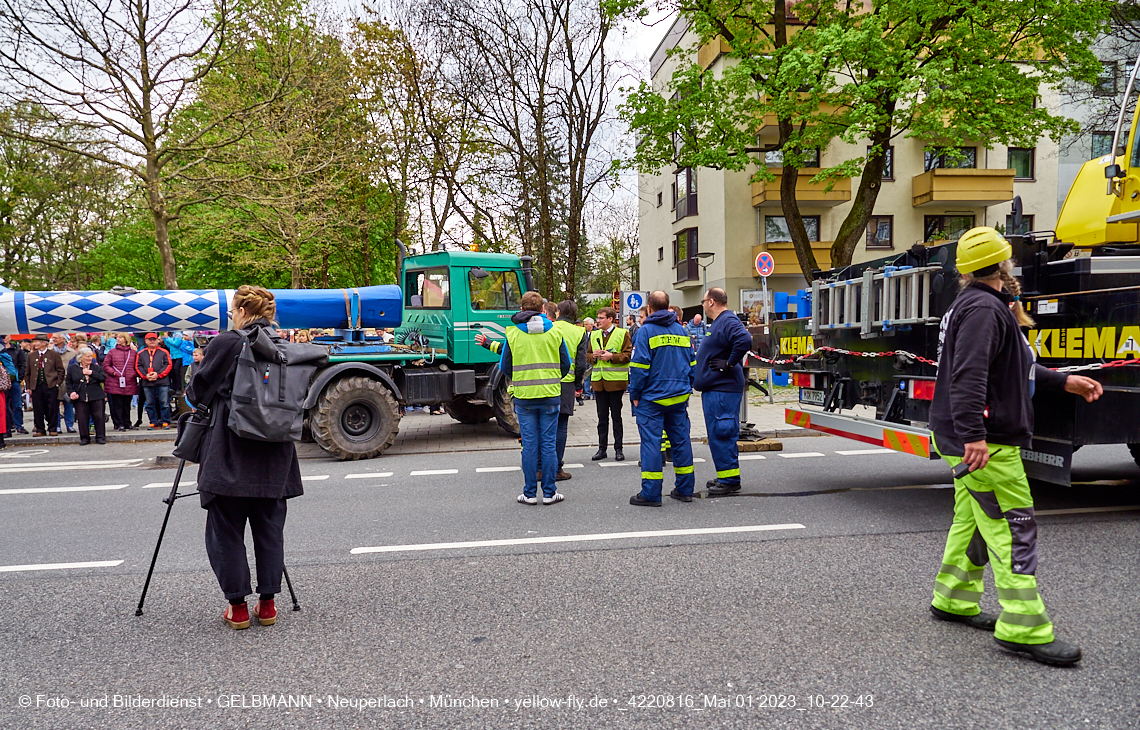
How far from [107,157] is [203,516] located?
1159 centimetres

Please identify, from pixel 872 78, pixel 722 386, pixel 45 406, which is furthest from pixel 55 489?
pixel 872 78

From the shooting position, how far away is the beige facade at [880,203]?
27.8 m

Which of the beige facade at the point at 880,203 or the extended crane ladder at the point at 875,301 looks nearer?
the extended crane ladder at the point at 875,301

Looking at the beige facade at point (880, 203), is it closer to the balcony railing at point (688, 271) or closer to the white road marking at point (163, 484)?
the balcony railing at point (688, 271)

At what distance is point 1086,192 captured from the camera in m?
6.52

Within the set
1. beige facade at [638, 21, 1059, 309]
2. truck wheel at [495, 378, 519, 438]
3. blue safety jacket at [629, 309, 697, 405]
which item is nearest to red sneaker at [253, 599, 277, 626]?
blue safety jacket at [629, 309, 697, 405]

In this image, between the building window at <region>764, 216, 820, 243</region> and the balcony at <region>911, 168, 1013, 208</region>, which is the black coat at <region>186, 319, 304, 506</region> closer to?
the building window at <region>764, 216, 820, 243</region>

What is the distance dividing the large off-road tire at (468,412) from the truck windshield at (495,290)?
1.98 metres

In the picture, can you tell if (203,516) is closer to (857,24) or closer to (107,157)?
(107,157)

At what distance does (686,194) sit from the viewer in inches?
1304

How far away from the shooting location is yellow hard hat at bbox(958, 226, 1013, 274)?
338 centimetres

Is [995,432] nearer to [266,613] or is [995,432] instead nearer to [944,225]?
[266,613]

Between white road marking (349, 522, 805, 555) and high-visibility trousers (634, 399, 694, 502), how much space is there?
874 mm

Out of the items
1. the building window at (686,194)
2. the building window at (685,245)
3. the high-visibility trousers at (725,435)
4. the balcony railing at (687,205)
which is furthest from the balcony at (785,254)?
the high-visibility trousers at (725,435)
